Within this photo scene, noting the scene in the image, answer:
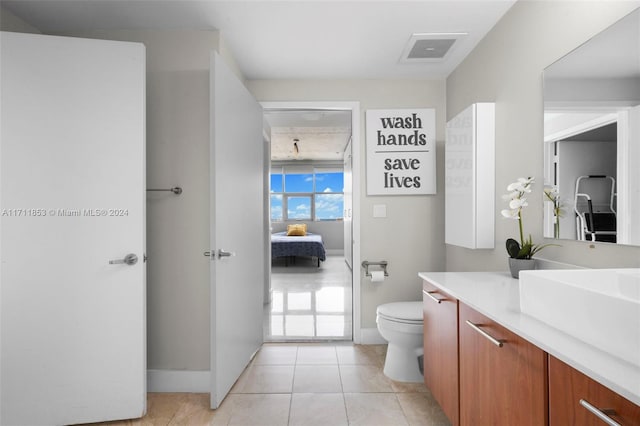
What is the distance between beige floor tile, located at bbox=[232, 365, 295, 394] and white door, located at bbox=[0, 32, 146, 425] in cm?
61

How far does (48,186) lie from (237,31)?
4.75ft

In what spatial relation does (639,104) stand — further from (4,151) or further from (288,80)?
(4,151)

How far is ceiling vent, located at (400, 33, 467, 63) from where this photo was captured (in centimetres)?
218

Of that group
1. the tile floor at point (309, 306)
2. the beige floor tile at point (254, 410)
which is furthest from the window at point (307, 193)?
the beige floor tile at point (254, 410)

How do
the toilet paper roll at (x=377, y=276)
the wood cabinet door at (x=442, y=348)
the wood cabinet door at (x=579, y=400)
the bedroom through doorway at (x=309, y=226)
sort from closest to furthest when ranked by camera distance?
the wood cabinet door at (x=579, y=400) < the wood cabinet door at (x=442, y=348) < the toilet paper roll at (x=377, y=276) < the bedroom through doorway at (x=309, y=226)

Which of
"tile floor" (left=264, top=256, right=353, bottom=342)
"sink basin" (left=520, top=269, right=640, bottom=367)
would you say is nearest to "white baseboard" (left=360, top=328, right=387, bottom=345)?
"tile floor" (left=264, top=256, right=353, bottom=342)

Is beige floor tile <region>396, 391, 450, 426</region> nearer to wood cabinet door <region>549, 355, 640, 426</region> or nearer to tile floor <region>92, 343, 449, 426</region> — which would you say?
tile floor <region>92, 343, 449, 426</region>

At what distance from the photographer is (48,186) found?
66.5 inches

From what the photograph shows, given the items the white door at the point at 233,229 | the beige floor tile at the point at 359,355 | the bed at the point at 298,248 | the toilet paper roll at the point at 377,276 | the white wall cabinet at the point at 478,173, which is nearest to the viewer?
the white door at the point at 233,229

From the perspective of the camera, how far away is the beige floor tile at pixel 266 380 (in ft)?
6.95

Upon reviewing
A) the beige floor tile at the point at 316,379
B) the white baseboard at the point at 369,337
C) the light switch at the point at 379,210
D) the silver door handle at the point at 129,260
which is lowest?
the beige floor tile at the point at 316,379

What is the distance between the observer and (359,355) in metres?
2.61

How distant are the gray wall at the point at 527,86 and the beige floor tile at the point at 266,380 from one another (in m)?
1.54

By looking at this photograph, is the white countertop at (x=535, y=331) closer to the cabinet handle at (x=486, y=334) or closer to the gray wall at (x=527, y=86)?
the cabinet handle at (x=486, y=334)
